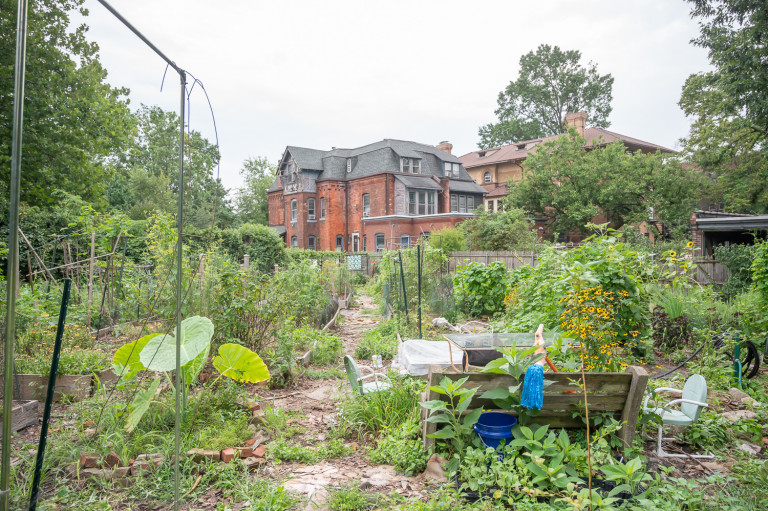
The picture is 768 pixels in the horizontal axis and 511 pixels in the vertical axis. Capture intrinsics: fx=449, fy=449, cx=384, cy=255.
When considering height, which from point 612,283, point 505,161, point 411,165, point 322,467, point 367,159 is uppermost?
point 505,161

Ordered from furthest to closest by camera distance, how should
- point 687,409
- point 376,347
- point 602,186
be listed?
point 602,186
point 376,347
point 687,409

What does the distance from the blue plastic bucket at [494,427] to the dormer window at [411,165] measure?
2737 cm

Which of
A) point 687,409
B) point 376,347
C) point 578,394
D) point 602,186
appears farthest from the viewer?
point 602,186

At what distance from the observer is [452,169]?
32.6 metres

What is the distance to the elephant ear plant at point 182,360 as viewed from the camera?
10.6ft

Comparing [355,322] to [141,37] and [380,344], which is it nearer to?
[380,344]

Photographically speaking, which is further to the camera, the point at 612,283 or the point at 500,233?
the point at 500,233

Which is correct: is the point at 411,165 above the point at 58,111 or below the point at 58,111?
above

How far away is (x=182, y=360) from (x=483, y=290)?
6.81 meters

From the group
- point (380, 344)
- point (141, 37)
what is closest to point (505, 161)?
point (380, 344)

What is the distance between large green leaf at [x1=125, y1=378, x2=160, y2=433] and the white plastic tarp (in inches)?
93.3

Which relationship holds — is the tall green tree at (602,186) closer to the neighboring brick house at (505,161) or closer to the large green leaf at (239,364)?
the neighboring brick house at (505,161)

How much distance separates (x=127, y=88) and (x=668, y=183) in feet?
72.9

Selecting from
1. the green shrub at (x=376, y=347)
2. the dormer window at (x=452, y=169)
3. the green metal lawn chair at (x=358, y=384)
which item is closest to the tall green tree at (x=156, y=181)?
the dormer window at (x=452, y=169)
